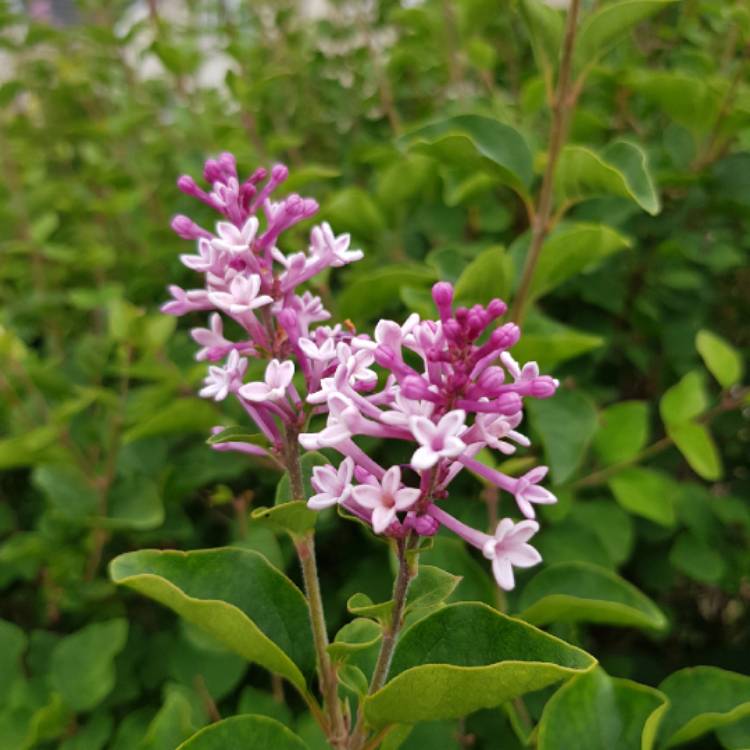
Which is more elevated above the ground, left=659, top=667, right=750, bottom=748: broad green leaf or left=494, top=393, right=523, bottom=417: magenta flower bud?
left=494, top=393, right=523, bottom=417: magenta flower bud

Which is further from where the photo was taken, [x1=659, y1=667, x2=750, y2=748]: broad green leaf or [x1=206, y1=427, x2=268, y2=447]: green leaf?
[x1=659, y1=667, x2=750, y2=748]: broad green leaf

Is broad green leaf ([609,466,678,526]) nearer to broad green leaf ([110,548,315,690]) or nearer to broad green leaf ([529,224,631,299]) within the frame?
broad green leaf ([529,224,631,299])

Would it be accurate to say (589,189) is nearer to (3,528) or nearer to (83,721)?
(83,721)

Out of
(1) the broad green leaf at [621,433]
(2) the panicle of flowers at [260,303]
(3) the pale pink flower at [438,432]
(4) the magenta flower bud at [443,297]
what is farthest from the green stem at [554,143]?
(3) the pale pink flower at [438,432]

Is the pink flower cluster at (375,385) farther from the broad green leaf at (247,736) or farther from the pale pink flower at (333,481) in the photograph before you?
the broad green leaf at (247,736)

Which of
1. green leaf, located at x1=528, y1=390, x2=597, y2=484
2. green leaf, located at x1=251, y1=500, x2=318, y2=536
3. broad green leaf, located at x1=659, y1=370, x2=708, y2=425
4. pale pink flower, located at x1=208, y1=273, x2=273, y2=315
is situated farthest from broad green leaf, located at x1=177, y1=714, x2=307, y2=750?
broad green leaf, located at x1=659, y1=370, x2=708, y2=425

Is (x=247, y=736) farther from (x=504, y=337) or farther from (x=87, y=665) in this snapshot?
(x=87, y=665)

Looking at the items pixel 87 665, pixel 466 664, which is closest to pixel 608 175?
pixel 466 664
